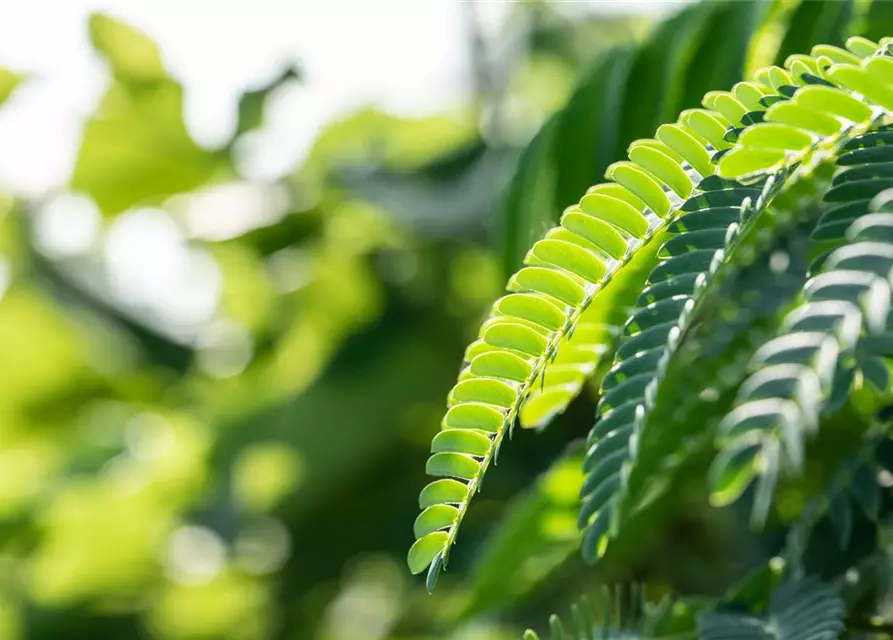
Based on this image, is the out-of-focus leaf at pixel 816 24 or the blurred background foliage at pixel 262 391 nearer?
the out-of-focus leaf at pixel 816 24

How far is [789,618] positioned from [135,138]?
3.48 ft

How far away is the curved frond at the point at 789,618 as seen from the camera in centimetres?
43

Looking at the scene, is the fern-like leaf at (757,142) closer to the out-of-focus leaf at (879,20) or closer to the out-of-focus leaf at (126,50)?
the out-of-focus leaf at (879,20)

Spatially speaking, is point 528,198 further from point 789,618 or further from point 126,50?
point 126,50

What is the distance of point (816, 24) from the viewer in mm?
616

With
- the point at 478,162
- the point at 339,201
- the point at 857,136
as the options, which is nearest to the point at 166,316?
the point at 339,201

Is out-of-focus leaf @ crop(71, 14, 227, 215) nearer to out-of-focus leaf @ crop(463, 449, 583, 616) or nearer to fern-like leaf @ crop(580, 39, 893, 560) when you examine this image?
out-of-focus leaf @ crop(463, 449, 583, 616)

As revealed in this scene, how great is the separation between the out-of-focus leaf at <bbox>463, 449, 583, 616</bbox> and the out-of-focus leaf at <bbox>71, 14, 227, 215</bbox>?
77cm

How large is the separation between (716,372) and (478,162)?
835mm

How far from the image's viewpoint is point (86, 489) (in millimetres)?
1421

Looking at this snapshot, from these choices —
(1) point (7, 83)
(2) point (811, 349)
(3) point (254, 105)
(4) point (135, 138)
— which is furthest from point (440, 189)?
(2) point (811, 349)

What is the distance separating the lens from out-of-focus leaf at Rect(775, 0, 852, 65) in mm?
606

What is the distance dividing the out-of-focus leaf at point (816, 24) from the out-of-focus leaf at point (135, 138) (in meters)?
0.83

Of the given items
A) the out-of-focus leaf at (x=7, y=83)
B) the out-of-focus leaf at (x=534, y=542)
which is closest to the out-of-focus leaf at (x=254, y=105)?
the out-of-focus leaf at (x=7, y=83)
